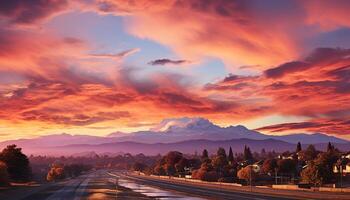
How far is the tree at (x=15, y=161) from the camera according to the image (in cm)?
12538

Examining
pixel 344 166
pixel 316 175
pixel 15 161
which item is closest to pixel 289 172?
pixel 344 166

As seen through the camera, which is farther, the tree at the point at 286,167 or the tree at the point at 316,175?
the tree at the point at 286,167

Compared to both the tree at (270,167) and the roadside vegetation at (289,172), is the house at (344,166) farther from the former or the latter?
the tree at (270,167)

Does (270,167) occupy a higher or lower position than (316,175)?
higher

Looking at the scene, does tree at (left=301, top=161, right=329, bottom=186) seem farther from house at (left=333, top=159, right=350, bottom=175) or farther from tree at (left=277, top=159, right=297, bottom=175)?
tree at (left=277, top=159, right=297, bottom=175)

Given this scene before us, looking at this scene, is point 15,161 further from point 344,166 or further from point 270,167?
point 344,166

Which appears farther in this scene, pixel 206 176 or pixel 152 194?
pixel 206 176

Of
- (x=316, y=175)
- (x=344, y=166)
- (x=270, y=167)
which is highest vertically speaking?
(x=344, y=166)

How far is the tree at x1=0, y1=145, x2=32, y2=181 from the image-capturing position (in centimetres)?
12538

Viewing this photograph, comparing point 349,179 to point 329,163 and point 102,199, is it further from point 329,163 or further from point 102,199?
point 102,199

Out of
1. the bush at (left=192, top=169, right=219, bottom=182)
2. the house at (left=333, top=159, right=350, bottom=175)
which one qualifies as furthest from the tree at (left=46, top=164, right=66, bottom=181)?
the house at (left=333, top=159, right=350, bottom=175)

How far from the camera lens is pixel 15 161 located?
12669 centimetres

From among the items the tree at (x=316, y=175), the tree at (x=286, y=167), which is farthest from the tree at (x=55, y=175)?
the tree at (x=316, y=175)

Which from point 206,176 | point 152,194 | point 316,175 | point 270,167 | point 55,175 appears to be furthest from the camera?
point 55,175
